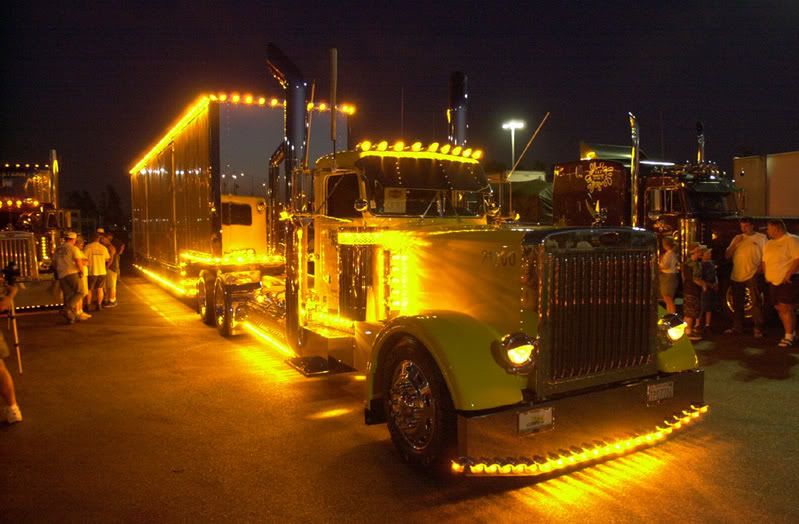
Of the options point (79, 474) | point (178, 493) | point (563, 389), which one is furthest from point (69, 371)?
point (563, 389)

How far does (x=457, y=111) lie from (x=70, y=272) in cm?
751

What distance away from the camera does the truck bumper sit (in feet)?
12.6

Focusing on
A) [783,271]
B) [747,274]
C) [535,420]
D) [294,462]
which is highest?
[783,271]

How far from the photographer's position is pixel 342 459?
482 cm

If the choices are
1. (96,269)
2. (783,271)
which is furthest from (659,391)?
(96,269)

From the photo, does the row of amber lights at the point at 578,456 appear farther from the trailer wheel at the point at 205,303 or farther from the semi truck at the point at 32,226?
the semi truck at the point at 32,226

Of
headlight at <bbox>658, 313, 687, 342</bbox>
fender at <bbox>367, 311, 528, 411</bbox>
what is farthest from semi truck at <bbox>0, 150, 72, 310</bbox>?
headlight at <bbox>658, 313, 687, 342</bbox>

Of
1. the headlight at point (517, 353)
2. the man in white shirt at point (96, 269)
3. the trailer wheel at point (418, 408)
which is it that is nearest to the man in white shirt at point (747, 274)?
the headlight at point (517, 353)

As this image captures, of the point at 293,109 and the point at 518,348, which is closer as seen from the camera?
the point at 518,348

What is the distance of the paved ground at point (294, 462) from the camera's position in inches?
157

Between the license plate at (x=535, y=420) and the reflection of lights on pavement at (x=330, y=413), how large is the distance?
8.03ft

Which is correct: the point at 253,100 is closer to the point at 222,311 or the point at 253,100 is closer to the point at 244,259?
the point at 244,259

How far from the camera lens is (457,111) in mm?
8078

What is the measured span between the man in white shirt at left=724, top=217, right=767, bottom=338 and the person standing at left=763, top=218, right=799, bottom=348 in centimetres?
58
